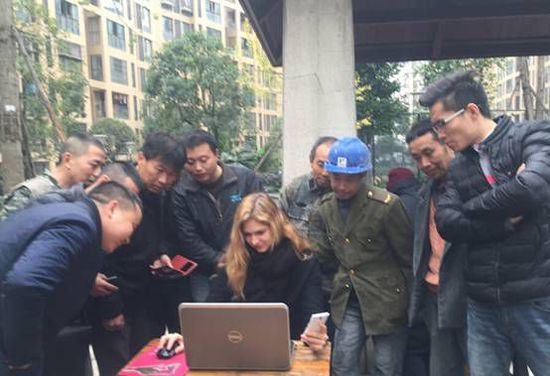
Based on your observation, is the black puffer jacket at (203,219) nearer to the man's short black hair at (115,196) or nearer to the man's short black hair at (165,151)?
the man's short black hair at (165,151)

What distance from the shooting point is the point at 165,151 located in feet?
9.66

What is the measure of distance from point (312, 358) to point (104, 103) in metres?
32.5

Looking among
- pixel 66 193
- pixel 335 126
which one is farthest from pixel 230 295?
pixel 335 126

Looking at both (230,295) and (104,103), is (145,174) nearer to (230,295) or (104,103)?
(230,295)

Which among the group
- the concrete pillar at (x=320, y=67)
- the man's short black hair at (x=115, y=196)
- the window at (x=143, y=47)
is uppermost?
the window at (x=143, y=47)

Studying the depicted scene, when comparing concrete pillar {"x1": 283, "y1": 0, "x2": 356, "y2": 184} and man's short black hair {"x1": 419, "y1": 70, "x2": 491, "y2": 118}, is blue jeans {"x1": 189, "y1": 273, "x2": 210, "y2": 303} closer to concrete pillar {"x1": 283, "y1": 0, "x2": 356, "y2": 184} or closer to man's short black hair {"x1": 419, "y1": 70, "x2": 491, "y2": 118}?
concrete pillar {"x1": 283, "y1": 0, "x2": 356, "y2": 184}

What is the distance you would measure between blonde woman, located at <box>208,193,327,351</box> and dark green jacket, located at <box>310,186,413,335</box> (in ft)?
0.69

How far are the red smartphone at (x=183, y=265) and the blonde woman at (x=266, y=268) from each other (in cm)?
66

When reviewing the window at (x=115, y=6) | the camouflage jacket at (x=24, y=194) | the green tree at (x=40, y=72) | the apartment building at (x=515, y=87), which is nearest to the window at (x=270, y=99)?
the window at (x=115, y=6)

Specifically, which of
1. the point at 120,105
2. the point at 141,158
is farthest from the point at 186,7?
the point at 141,158

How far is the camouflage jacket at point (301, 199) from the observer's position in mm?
3234

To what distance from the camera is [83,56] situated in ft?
102

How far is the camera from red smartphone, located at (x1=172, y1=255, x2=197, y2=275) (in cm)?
314

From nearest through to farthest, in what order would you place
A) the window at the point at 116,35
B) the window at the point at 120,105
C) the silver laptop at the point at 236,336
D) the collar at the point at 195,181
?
the silver laptop at the point at 236,336, the collar at the point at 195,181, the window at the point at 116,35, the window at the point at 120,105
